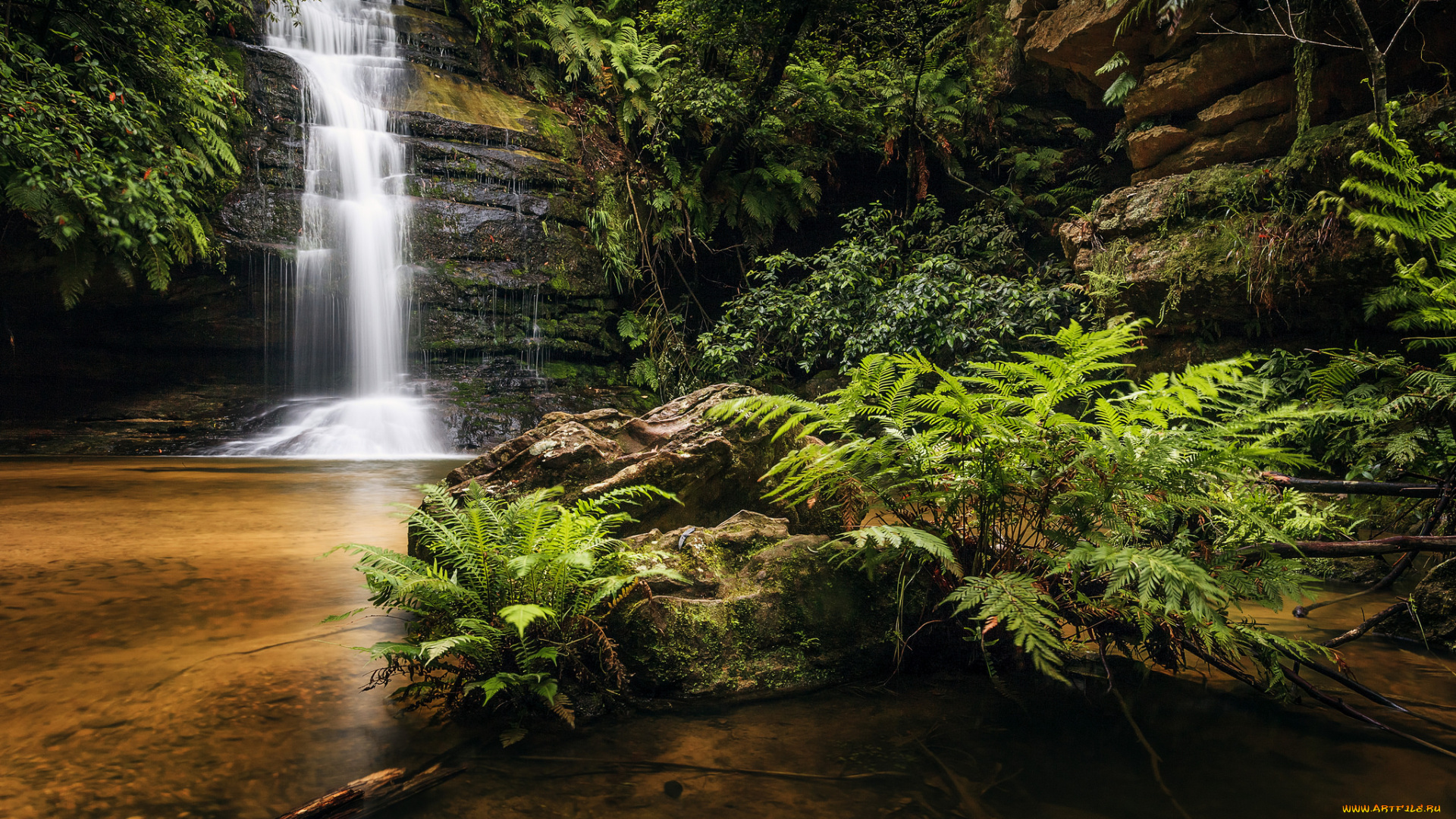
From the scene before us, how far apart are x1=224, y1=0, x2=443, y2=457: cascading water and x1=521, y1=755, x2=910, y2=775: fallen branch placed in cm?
903

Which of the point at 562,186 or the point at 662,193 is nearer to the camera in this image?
the point at 662,193

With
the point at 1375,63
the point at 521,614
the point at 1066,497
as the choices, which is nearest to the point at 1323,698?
the point at 1066,497

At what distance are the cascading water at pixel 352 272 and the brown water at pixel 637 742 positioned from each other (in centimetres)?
790

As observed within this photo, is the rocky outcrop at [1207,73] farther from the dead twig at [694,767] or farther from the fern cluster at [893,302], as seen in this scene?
the dead twig at [694,767]

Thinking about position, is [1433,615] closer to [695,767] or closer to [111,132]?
[695,767]

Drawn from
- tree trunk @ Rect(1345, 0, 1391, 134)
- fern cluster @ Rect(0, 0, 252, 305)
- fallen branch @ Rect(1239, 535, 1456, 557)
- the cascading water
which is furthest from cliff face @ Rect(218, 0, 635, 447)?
tree trunk @ Rect(1345, 0, 1391, 134)

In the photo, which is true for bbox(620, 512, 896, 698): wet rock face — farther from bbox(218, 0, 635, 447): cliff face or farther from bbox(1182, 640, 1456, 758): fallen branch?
bbox(218, 0, 635, 447): cliff face

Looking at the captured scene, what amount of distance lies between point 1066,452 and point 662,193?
33.7ft

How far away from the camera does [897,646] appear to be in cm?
222

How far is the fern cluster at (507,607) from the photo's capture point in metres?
1.97

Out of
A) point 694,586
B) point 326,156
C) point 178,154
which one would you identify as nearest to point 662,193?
point 326,156

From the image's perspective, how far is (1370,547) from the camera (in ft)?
6.86

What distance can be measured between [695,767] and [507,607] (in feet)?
2.38

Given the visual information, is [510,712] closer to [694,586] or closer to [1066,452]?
[694,586]
